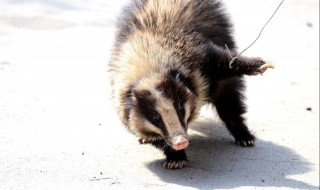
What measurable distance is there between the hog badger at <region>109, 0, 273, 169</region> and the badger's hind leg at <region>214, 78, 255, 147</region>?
104mm

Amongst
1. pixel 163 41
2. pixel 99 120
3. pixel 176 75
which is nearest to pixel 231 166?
pixel 176 75

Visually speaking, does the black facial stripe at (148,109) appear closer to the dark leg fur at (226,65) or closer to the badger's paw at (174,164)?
the badger's paw at (174,164)

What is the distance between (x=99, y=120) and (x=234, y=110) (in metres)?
1.51

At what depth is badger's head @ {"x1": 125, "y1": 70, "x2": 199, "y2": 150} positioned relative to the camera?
5.19m

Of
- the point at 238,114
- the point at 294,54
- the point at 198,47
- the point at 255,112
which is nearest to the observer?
the point at 198,47

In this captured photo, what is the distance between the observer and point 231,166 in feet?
19.8

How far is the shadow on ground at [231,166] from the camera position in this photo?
556cm

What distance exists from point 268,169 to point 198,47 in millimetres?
1427

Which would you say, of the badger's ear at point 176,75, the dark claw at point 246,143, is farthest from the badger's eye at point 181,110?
the dark claw at point 246,143

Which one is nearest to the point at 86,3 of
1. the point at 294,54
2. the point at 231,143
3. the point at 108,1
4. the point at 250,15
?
the point at 108,1

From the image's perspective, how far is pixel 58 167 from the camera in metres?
5.28

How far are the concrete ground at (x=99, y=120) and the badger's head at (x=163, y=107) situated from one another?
0.42 meters

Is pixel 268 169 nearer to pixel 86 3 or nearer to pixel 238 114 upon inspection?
pixel 238 114

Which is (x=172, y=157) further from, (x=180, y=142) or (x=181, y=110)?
(x=180, y=142)
